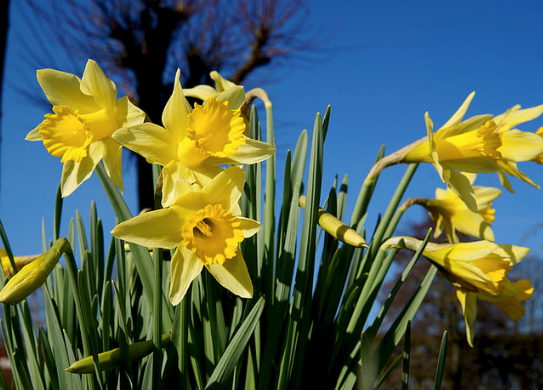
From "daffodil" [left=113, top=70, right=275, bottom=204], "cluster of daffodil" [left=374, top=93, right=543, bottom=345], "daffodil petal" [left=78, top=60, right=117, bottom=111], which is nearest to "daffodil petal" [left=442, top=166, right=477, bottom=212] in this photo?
"cluster of daffodil" [left=374, top=93, right=543, bottom=345]

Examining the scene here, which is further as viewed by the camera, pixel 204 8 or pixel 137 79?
pixel 204 8

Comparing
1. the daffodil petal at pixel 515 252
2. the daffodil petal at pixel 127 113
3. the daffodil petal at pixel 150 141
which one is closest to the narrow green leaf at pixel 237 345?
the daffodil petal at pixel 150 141

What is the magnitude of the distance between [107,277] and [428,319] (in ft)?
27.3

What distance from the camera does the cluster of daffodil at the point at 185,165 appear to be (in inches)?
27.7

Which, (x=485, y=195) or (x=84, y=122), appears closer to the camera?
(x=84, y=122)

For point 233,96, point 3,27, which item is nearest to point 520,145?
point 233,96

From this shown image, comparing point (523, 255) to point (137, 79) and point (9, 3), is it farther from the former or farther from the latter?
point (137, 79)

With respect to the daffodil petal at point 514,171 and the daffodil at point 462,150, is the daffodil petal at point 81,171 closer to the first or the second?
the daffodil at point 462,150

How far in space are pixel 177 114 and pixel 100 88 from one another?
15cm

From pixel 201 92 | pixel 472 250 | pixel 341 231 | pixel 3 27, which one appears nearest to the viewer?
pixel 341 231

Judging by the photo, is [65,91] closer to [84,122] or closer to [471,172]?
[84,122]

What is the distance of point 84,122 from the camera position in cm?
80

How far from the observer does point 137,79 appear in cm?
588

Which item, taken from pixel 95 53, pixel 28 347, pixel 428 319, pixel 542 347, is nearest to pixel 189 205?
pixel 28 347
